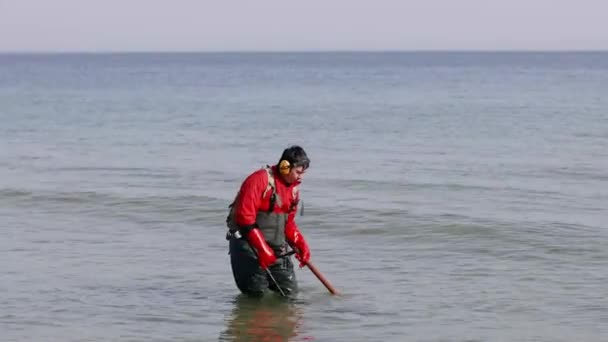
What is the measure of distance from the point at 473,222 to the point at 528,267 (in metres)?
2.67

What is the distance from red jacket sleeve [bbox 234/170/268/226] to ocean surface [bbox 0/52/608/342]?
3.37 feet

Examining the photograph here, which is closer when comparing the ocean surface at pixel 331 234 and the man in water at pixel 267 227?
the man in water at pixel 267 227

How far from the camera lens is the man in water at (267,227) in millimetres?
8734

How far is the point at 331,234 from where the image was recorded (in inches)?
549

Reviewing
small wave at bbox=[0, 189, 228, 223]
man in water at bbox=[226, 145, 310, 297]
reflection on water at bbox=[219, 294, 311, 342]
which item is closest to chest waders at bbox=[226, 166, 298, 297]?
man in water at bbox=[226, 145, 310, 297]

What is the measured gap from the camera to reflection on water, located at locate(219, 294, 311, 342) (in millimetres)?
8888

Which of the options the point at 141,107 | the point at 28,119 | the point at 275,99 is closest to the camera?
the point at 28,119

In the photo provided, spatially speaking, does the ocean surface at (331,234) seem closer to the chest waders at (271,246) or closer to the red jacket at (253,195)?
the chest waders at (271,246)

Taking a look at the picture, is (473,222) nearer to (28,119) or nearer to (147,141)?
(147,141)

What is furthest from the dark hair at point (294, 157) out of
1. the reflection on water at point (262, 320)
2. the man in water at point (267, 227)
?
the reflection on water at point (262, 320)

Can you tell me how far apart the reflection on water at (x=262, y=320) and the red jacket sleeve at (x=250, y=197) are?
0.97 metres

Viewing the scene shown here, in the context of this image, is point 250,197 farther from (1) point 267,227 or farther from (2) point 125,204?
(2) point 125,204

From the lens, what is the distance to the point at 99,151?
988 inches

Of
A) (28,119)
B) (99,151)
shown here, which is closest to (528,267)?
(99,151)
